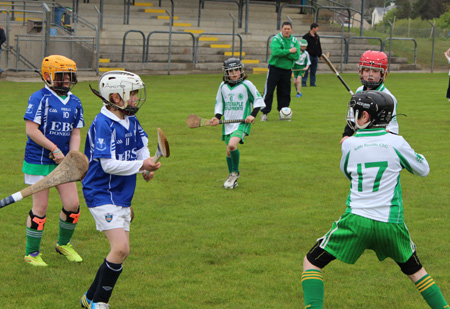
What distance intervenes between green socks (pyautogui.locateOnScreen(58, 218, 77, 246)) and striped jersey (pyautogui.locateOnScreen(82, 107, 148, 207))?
1.30 m

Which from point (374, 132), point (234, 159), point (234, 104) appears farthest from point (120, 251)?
point (234, 104)

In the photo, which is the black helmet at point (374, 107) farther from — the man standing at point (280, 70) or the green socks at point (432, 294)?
the man standing at point (280, 70)

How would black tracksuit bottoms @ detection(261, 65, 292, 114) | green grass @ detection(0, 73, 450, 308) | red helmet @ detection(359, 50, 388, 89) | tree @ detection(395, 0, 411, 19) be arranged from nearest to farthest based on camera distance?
1. green grass @ detection(0, 73, 450, 308)
2. red helmet @ detection(359, 50, 388, 89)
3. black tracksuit bottoms @ detection(261, 65, 292, 114)
4. tree @ detection(395, 0, 411, 19)

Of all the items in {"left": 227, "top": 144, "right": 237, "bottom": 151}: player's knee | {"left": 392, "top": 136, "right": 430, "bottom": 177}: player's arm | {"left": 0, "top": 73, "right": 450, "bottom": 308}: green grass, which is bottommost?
{"left": 0, "top": 73, "right": 450, "bottom": 308}: green grass

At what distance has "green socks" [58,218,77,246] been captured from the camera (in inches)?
Answer: 246

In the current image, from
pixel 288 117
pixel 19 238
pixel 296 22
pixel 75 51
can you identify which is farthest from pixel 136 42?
pixel 19 238

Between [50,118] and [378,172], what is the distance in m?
3.06

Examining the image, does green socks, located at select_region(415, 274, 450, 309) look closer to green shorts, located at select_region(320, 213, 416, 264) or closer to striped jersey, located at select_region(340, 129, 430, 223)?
green shorts, located at select_region(320, 213, 416, 264)

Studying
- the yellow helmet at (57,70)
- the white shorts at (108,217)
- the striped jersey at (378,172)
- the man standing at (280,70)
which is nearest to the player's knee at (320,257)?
the striped jersey at (378,172)

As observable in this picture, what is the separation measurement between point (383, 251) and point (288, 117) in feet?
36.3

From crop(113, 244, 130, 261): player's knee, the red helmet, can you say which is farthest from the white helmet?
the red helmet

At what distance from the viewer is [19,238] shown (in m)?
6.91

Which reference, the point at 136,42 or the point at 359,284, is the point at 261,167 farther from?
the point at 136,42

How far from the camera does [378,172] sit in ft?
14.8
